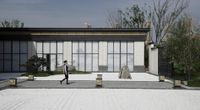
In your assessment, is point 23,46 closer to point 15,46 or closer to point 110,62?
point 15,46

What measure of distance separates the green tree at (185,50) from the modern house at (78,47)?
36.9 ft

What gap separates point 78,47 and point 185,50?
66.1 feet

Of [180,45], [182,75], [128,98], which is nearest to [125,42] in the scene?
[182,75]

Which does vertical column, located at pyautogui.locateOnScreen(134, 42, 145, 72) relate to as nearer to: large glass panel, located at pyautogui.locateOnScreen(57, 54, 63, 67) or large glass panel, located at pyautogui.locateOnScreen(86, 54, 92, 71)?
large glass panel, located at pyautogui.locateOnScreen(86, 54, 92, 71)

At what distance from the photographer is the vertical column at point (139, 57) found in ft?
160

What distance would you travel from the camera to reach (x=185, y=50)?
104ft

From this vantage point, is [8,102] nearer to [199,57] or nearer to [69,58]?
[199,57]

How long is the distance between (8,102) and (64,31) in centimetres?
3346

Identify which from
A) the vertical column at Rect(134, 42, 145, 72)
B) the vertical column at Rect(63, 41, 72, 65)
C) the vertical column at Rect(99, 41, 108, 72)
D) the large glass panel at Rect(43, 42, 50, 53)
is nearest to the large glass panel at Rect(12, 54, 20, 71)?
the large glass panel at Rect(43, 42, 50, 53)

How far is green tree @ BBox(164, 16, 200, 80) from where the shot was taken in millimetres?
30688

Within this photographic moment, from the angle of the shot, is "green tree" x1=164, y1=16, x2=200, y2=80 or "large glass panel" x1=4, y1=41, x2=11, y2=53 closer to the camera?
"green tree" x1=164, y1=16, x2=200, y2=80

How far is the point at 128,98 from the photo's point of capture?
56.5 ft

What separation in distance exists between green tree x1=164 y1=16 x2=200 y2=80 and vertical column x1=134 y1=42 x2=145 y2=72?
1065cm

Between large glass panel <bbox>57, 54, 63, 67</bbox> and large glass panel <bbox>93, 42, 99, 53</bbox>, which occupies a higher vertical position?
large glass panel <bbox>93, 42, 99, 53</bbox>
